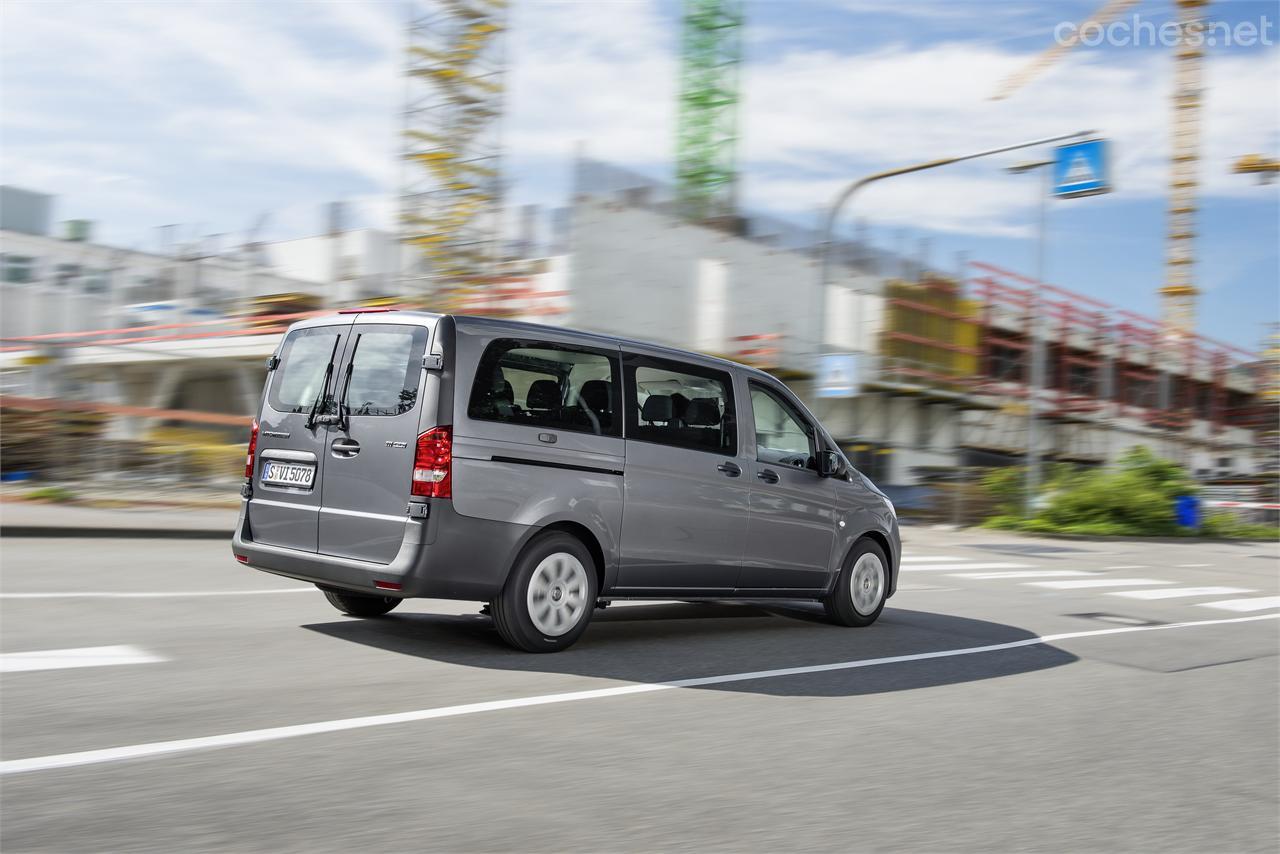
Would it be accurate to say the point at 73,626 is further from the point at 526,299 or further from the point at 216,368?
the point at 216,368

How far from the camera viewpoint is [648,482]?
7434 mm

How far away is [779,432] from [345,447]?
3.14 metres

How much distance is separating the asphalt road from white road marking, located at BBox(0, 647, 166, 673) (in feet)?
0.12

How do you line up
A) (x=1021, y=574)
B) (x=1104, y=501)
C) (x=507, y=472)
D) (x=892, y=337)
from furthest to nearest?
(x=892, y=337) → (x=1104, y=501) → (x=1021, y=574) → (x=507, y=472)

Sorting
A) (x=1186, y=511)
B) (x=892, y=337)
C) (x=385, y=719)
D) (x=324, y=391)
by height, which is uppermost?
(x=892, y=337)

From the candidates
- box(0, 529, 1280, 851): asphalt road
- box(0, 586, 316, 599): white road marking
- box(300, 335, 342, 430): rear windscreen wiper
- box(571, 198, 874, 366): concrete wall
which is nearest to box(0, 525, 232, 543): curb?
box(0, 529, 1280, 851): asphalt road

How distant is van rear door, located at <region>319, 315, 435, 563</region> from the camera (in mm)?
6543

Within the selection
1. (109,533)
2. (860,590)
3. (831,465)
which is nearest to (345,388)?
(831,465)

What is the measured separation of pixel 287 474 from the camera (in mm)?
7160

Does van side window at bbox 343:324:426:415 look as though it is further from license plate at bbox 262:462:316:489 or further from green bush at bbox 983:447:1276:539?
green bush at bbox 983:447:1276:539

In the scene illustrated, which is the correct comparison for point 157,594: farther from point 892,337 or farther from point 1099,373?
point 1099,373

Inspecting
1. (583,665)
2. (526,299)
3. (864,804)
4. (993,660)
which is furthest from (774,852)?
(526,299)

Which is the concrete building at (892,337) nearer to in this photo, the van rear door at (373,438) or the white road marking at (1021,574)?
the white road marking at (1021,574)

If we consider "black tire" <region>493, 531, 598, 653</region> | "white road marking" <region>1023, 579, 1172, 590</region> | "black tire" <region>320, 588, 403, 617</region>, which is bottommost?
"white road marking" <region>1023, 579, 1172, 590</region>
